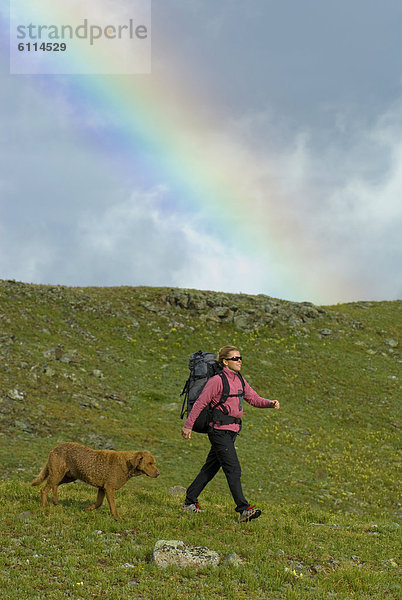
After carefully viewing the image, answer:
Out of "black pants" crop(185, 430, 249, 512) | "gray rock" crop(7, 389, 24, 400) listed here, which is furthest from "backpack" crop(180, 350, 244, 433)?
"gray rock" crop(7, 389, 24, 400)

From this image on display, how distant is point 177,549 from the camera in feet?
22.9

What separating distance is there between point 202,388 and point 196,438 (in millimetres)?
13725

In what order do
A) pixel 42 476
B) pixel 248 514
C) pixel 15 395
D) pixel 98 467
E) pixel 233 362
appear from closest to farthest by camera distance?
pixel 98 467, pixel 248 514, pixel 42 476, pixel 233 362, pixel 15 395

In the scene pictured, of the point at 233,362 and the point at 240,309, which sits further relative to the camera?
the point at 240,309

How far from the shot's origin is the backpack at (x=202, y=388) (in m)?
8.72

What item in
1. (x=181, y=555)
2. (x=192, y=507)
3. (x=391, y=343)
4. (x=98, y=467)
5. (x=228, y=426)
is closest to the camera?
(x=181, y=555)

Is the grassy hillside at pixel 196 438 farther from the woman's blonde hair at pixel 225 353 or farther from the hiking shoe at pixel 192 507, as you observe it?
the woman's blonde hair at pixel 225 353

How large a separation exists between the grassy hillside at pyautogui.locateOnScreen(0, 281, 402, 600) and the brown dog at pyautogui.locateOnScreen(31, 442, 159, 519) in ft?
1.80

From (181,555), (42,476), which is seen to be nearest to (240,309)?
(42,476)

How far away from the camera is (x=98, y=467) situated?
853 cm

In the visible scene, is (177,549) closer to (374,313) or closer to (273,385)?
(273,385)

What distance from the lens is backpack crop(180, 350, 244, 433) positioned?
8.72m

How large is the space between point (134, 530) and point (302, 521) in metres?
4.03

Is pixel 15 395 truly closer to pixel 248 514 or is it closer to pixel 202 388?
pixel 202 388
